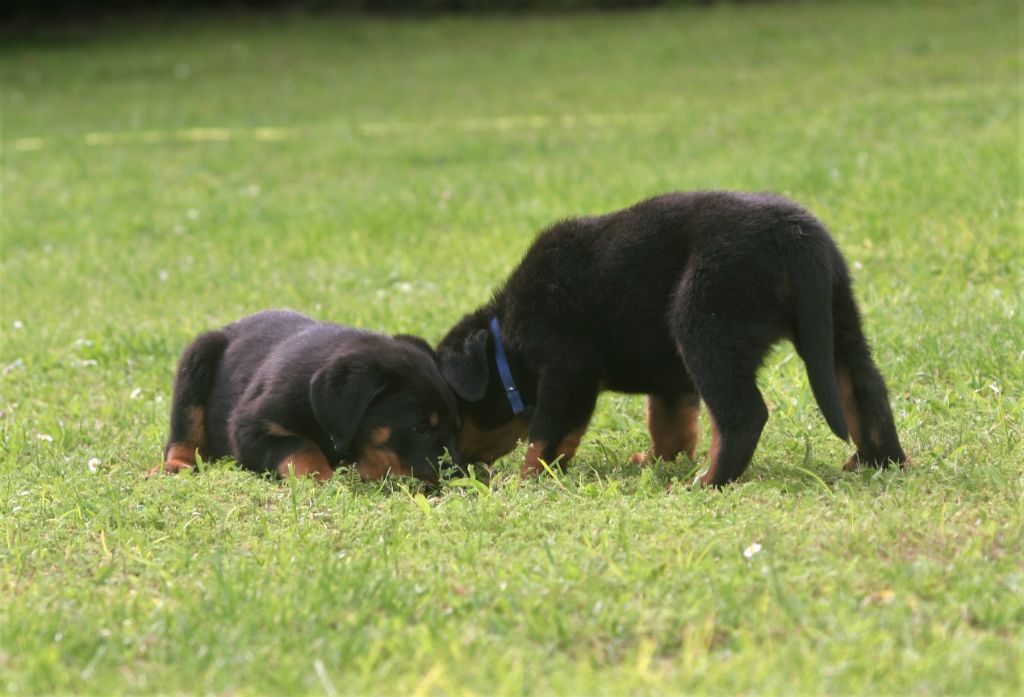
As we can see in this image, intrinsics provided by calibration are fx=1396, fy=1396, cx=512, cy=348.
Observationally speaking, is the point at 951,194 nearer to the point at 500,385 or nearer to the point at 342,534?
the point at 500,385

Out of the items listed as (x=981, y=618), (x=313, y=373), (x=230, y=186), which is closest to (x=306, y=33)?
(x=230, y=186)

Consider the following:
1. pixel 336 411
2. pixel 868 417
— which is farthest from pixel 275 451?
pixel 868 417

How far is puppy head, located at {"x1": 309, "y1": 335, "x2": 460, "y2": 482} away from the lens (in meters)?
5.34

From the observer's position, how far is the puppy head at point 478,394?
18.4ft

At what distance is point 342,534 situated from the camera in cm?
438

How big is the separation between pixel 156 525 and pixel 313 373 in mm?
1123

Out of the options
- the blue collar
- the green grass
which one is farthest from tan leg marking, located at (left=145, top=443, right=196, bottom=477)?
the blue collar

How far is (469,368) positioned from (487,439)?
36cm

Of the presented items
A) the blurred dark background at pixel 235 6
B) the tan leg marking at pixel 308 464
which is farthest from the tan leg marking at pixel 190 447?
the blurred dark background at pixel 235 6

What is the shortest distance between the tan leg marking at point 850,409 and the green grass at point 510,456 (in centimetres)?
16

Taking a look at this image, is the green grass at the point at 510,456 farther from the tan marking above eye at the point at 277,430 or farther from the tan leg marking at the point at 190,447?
the tan marking above eye at the point at 277,430

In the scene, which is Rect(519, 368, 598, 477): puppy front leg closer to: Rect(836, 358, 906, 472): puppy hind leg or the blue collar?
the blue collar

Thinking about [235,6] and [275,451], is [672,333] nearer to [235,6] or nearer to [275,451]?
[275,451]

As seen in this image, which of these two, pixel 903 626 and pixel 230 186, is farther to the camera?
pixel 230 186
